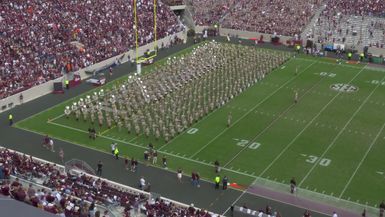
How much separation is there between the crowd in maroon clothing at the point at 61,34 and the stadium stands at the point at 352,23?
10.3 meters

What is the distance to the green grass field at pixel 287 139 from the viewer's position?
18.9 meters

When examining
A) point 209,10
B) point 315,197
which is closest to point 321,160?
point 315,197

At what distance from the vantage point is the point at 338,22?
133 ft

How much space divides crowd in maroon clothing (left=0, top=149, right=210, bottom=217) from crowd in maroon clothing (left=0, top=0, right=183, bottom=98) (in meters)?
9.01

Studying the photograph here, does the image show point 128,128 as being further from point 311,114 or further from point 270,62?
point 270,62

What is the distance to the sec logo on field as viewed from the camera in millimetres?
27953

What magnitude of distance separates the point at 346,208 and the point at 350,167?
3.02 metres

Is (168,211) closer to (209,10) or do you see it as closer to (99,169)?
(99,169)

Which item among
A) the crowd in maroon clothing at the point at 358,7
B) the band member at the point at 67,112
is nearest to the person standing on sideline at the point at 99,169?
the band member at the point at 67,112

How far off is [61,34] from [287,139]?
15.9 meters

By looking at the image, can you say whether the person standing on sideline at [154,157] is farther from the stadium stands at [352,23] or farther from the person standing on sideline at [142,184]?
the stadium stands at [352,23]

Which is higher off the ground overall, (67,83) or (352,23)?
(352,23)

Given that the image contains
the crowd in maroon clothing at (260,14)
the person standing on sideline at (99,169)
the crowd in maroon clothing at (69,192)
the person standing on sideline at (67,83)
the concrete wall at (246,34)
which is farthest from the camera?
the crowd in maroon clothing at (260,14)

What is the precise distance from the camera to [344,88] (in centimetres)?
2831
